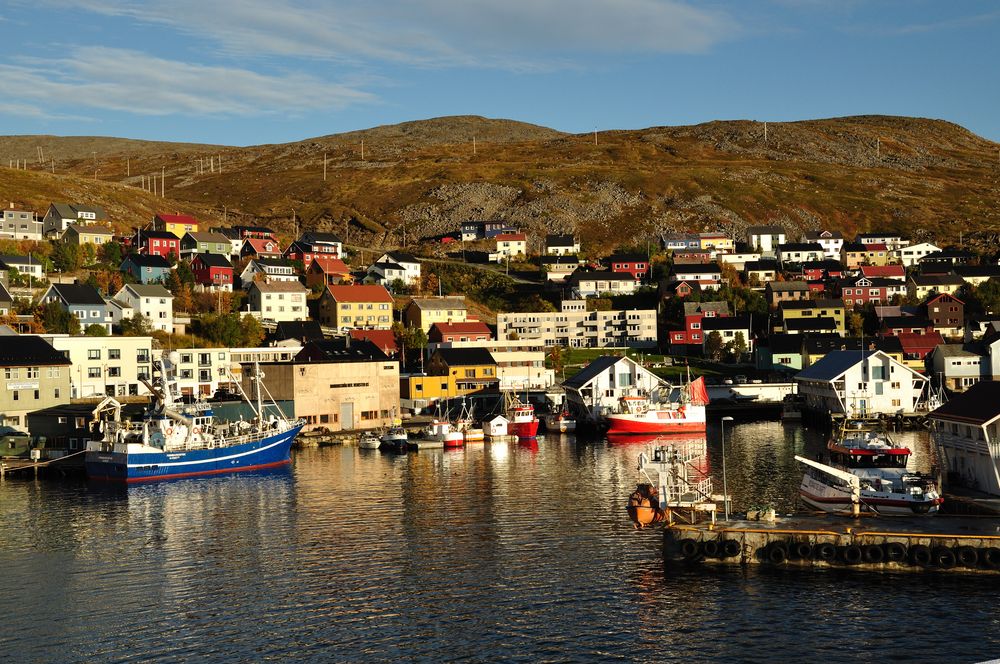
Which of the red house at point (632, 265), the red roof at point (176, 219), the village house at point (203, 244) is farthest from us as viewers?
the red house at point (632, 265)

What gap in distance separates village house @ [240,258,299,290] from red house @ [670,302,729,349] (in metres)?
48.7

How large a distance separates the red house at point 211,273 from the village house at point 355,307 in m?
12.1

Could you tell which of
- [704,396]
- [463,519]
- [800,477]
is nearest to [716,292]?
[704,396]

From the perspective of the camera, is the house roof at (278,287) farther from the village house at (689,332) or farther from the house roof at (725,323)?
the house roof at (725,323)

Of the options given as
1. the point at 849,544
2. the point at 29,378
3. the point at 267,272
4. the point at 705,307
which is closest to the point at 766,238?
the point at 705,307

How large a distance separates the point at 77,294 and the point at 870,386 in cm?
7667

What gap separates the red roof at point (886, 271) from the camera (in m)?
148

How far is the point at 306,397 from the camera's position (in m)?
83.8

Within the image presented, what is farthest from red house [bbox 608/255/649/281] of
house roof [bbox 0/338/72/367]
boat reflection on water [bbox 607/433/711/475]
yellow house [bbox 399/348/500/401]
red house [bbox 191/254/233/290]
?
house roof [bbox 0/338/72/367]

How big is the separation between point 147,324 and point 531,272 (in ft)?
232

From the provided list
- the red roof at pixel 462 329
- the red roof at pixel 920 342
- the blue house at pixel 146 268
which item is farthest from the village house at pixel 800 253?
the blue house at pixel 146 268

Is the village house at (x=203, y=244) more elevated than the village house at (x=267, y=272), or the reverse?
the village house at (x=203, y=244)

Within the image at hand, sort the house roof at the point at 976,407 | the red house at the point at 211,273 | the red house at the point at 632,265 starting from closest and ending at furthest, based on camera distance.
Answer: the house roof at the point at 976,407 → the red house at the point at 211,273 → the red house at the point at 632,265

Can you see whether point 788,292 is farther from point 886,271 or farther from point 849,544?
point 849,544
